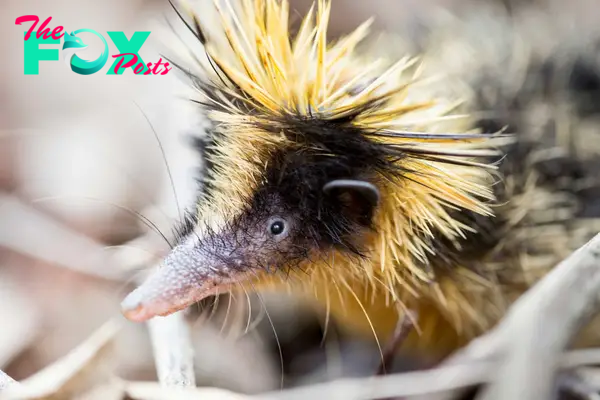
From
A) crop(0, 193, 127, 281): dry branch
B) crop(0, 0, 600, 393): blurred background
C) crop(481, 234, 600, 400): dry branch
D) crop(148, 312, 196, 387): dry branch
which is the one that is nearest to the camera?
crop(481, 234, 600, 400): dry branch

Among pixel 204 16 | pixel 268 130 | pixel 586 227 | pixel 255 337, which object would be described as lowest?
pixel 255 337

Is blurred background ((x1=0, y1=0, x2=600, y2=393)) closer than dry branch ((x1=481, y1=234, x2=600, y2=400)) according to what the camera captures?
No

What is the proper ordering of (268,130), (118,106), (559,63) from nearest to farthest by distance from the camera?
(268,130), (559,63), (118,106)

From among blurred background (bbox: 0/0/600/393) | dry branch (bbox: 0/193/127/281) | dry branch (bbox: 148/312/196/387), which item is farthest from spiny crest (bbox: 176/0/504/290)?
dry branch (bbox: 0/193/127/281)

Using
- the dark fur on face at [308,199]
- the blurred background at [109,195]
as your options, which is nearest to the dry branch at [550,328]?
the dark fur on face at [308,199]

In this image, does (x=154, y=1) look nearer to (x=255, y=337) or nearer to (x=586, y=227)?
(x=255, y=337)

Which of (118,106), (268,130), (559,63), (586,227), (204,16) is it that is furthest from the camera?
(118,106)

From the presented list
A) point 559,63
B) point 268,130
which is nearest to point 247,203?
point 268,130

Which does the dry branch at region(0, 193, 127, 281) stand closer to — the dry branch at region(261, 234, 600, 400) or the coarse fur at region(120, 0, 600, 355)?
the coarse fur at region(120, 0, 600, 355)
